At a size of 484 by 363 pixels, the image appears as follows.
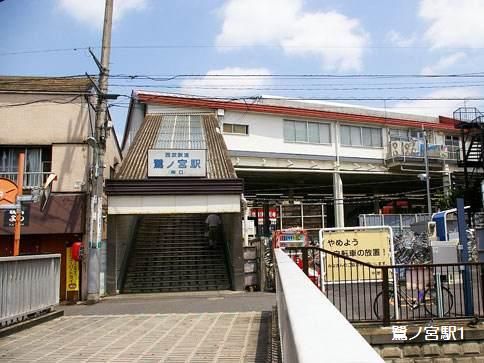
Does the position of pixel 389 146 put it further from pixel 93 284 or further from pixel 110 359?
pixel 110 359

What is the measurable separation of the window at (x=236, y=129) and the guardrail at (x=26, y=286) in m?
20.7

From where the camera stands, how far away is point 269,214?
30.1 m

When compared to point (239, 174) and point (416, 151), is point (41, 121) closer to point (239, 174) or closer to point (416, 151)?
point (239, 174)

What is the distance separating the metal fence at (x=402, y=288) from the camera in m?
9.92

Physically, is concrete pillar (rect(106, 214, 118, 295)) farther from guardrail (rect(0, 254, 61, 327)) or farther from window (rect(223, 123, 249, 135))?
window (rect(223, 123, 249, 135))

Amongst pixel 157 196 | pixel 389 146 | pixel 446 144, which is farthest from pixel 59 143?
pixel 446 144

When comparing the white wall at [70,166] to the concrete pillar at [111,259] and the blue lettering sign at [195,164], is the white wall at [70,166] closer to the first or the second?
the concrete pillar at [111,259]

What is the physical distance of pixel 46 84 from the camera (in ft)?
61.2

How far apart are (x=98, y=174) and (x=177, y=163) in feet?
11.5

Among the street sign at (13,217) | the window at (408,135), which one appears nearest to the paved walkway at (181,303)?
the street sign at (13,217)

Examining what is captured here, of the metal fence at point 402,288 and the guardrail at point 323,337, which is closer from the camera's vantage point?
the guardrail at point 323,337

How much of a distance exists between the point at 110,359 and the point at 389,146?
101 feet

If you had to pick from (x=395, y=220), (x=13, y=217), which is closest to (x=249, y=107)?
(x=395, y=220)

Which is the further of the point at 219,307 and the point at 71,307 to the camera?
the point at 71,307
